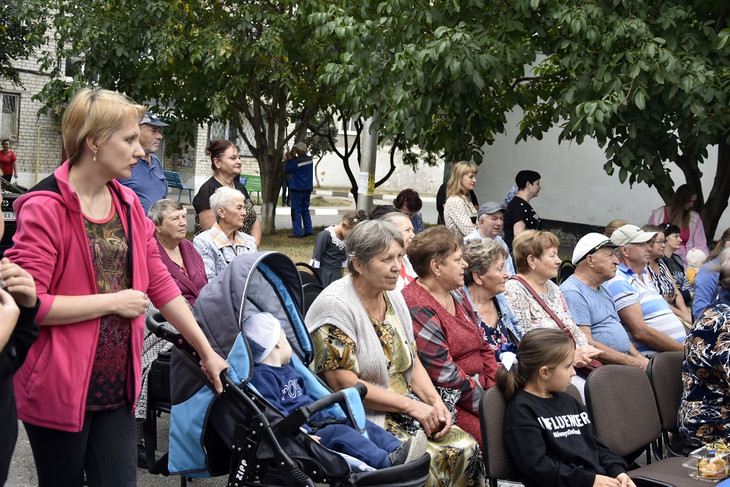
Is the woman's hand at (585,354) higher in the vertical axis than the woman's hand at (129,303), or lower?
lower

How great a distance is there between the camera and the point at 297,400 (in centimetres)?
374

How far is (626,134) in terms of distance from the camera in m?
8.39

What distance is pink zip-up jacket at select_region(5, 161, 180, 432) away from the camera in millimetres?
2629

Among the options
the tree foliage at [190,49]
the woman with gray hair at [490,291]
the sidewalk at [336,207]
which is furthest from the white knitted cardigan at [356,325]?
the sidewalk at [336,207]

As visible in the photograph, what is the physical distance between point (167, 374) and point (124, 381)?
1687 mm

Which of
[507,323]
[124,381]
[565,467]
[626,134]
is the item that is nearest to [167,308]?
[124,381]

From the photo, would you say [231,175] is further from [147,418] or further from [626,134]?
[626,134]

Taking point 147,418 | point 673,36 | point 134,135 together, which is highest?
point 673,36

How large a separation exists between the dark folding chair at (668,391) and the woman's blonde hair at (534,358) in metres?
1.01

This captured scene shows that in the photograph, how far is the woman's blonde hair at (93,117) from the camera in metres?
2.73

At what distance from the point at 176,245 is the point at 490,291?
209 cm

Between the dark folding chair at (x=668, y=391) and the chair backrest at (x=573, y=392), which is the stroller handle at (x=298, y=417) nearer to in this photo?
the chair backrest at (x=573, y=392)

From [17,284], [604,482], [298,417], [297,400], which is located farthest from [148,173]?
[17,284]

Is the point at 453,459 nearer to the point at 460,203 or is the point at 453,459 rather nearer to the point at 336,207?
the point at 460,203
